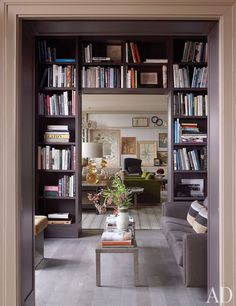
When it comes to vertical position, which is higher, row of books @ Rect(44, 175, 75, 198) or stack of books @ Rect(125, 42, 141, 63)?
stack of books @ Rect(125, 42, 141, 63)

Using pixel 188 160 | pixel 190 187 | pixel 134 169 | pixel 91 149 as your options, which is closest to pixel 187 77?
pixel 188 160

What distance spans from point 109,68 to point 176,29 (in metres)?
3.17

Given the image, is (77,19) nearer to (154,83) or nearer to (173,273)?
(173,273)

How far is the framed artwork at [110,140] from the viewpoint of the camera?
1141 centimetres

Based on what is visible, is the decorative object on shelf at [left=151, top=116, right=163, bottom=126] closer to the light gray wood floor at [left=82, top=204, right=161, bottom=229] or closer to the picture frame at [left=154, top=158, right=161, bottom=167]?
the picture frame at [left=154, top=158, right=161, bottom=167]

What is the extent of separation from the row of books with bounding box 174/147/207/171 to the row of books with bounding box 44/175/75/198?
167 centimetres

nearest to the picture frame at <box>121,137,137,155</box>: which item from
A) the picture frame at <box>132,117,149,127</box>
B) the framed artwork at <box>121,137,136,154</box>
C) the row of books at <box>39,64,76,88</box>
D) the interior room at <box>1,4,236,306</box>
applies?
the framed artwork at <box>121,137,136,154</box>

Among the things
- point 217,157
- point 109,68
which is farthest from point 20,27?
point 109,68

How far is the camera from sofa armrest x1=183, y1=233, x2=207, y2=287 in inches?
113

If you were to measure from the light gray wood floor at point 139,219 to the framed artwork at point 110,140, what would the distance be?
402cm

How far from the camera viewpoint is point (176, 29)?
2131mm

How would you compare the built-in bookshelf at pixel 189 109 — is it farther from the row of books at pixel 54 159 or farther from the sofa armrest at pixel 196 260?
the sofa armrest at pixel 196 260

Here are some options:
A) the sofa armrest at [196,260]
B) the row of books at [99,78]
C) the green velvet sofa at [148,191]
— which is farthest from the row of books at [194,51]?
the green velvet sofa at [148,191]

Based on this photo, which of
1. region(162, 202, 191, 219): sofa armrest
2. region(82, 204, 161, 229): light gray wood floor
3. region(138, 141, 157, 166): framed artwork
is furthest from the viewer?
region(138, 141, 157, 166): framed artwork
